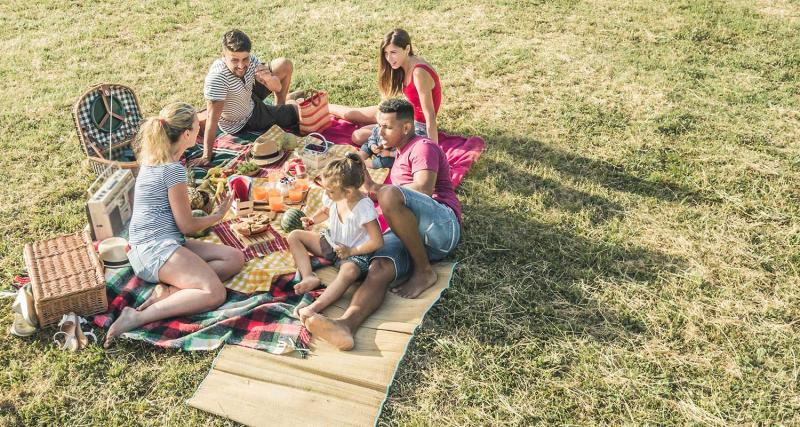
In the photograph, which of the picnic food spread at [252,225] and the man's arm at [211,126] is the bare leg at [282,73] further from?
the picnic food spread at [252,225]

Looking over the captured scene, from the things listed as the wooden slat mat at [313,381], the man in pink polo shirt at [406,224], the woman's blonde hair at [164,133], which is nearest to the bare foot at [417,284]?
the man in pink polo shirt at [406,224]

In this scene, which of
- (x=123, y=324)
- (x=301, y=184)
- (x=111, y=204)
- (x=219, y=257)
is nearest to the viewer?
(x=123, y=324)

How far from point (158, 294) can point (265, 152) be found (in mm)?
2196

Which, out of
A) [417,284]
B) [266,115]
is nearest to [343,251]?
[417,284]

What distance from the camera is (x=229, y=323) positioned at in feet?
15.5

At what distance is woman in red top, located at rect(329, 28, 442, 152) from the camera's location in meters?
6.31

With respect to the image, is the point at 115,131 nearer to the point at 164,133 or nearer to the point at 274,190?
the point at 274,190

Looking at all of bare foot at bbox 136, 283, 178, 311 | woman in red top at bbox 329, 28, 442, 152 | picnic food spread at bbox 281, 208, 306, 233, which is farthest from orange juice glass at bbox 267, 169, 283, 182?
bare foot at bbox 136, 283, 178, 311

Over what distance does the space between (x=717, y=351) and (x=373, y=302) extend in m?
2.41

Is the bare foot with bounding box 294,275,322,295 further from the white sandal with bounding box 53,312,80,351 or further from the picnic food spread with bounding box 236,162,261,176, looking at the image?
the picnic food spread with bounding box 236,162,261,176

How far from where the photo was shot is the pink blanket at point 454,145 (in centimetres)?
665

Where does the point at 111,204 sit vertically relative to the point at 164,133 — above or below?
below

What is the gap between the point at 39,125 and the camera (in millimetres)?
7500

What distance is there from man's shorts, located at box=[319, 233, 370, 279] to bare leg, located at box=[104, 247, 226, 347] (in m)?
0.86
